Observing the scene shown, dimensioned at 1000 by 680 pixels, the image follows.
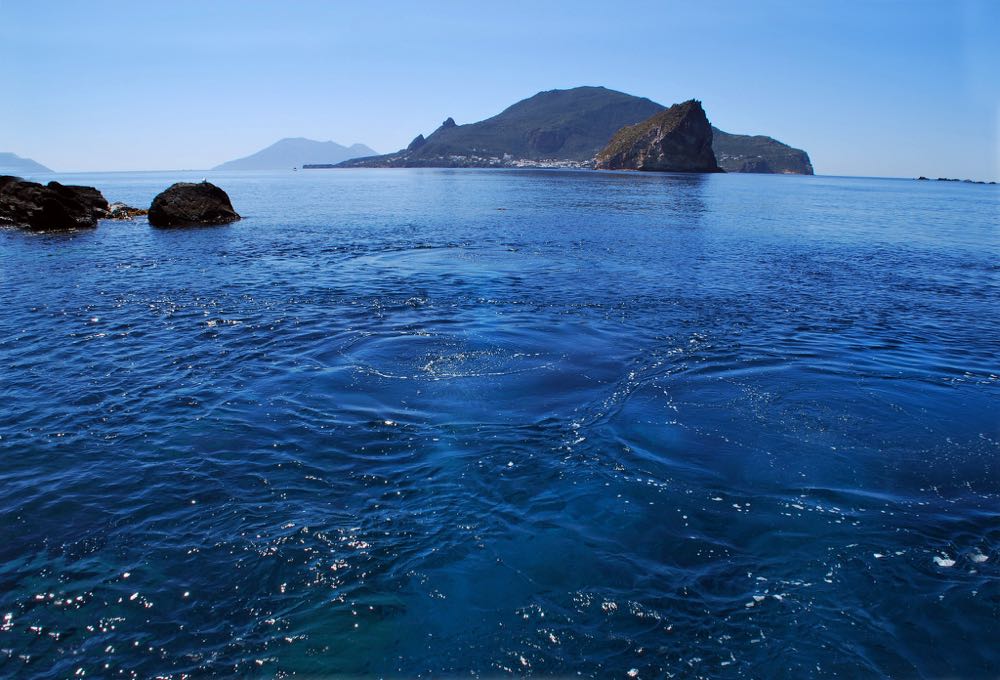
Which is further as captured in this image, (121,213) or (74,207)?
(121,213)

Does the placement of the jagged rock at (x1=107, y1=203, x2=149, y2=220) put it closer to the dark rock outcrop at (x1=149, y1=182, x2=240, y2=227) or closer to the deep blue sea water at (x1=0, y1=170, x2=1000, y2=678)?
the dark rock outcrop at (x1=149, y1=182, x2=240, y2=227)

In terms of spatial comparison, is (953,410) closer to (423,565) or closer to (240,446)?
(423,565)

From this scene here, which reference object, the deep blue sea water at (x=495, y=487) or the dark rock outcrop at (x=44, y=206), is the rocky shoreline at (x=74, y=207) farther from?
the deep blue sea water at (x=495, y=487)

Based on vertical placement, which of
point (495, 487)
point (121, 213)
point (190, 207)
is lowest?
point (495, 487)

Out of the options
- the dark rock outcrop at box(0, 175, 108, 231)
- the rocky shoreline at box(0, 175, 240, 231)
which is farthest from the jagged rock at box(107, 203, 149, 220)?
the dark rock outcrop at box(0, 175, 108, 231)

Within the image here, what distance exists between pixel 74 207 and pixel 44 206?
2429 mm

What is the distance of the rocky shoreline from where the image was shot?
135 ft

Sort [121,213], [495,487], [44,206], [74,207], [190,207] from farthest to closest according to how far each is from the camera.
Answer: [121,213], [190,207], [74,207], [44,206], [495,487]

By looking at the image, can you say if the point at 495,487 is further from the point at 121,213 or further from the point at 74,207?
the point at 121,213

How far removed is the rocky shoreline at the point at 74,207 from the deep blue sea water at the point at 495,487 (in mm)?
24079

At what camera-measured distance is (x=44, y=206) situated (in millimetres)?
40594

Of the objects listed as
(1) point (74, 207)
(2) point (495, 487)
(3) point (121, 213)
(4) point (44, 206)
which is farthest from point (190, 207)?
(2) point (495, 487)

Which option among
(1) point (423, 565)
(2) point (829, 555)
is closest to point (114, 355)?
(1) point (423, 565)

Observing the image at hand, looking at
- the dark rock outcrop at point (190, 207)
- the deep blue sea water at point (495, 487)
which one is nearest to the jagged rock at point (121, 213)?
the dark rock outcrop at point (190, 207)
